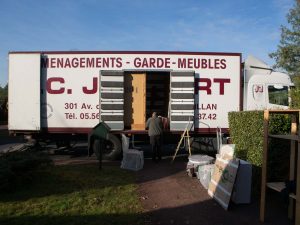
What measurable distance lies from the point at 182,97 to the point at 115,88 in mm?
2211

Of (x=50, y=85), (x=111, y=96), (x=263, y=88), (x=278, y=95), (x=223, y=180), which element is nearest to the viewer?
(x=223, y=180)

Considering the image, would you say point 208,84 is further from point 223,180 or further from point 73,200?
point 73,200

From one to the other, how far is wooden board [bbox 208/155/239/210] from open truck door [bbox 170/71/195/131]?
4.83 metres

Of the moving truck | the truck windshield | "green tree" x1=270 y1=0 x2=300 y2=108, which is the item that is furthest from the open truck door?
"green tree" x1=270 y1=0 x2=300 y2=108

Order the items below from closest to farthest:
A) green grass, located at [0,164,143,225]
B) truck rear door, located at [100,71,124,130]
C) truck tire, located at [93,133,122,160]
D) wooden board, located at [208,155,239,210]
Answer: green grass, located at [0,164,143,225], wooden board, located at [208,155,239,210], truck rear door, located at [100,71,124,130], truck tire, located at [93,133,122,160]

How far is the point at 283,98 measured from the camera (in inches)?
560

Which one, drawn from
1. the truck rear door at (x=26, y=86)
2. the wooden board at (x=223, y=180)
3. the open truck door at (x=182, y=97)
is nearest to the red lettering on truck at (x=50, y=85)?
the truck rear door at (x=26, y=86)

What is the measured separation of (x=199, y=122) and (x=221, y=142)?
98cm

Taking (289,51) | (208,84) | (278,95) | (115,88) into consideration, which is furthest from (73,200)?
(289,51)

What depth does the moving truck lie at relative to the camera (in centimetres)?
1363

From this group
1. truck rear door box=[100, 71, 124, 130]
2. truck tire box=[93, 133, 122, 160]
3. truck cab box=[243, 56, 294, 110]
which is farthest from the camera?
truck cab box=[243, 56, 294, 110]

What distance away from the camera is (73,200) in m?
7.91

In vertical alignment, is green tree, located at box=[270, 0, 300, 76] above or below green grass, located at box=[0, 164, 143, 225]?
above

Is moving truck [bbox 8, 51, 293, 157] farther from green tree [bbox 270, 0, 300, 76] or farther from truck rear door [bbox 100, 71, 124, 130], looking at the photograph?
green tree [bbox 270, 0, 300, 76]
